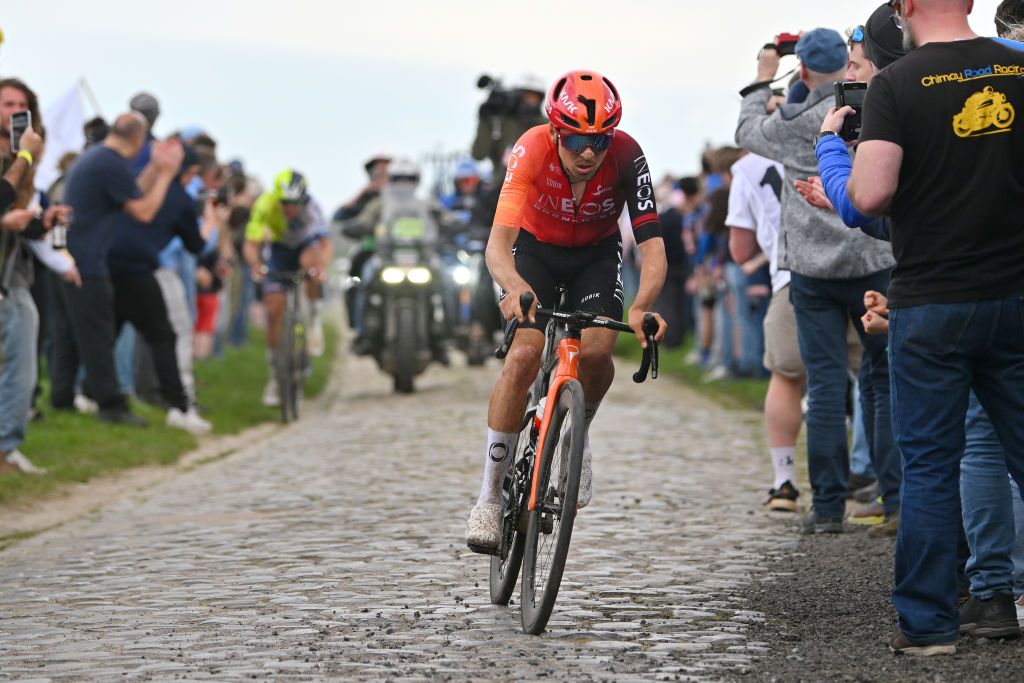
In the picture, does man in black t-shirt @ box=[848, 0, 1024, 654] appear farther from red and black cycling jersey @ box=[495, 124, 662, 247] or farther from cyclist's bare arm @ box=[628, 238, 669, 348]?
red and black cycling jersey @ box=[495, 124, 662, 247]

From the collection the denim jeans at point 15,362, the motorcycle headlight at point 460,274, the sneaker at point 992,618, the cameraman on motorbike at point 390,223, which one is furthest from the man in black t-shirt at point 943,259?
the motorcycle headlight at point 460,274

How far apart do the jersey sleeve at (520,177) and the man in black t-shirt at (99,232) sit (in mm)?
8296

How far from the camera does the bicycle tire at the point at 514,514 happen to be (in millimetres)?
7066

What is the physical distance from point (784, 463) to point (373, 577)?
9.79 ft

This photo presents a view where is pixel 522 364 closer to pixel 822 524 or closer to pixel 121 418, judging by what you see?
pixel 822 524

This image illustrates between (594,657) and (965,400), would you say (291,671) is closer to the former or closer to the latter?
(594,657)

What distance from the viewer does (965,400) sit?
5.98 meters

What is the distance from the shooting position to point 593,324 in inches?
262

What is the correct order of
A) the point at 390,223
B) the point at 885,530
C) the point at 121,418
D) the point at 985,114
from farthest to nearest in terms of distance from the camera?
the point at 390,223
the point at 121,418
the point at 885,530
the point at 985,114

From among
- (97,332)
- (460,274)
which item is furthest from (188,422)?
(460,274)

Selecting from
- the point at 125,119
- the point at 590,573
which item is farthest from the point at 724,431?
the point at 590,573

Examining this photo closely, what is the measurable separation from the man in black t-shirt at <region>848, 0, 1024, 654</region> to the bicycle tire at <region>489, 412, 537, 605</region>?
1.60 m

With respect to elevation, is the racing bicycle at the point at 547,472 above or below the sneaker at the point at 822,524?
above

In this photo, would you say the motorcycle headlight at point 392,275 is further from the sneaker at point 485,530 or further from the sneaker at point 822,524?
the sneaker at point 485,530
